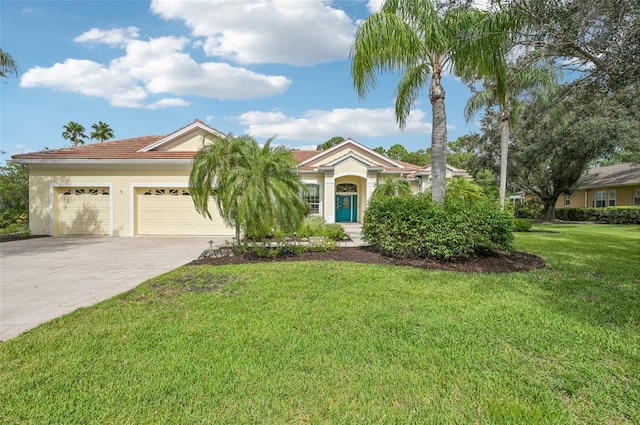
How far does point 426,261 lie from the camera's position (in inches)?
313

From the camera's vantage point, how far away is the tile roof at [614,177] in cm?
2686

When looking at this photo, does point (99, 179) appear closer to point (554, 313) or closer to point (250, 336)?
point (250, 336)

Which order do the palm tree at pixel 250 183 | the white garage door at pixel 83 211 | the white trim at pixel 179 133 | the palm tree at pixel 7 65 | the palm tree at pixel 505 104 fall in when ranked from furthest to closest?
the white trim at pixel 179 133 < the white garage door at pixel 83 211 < the palm tree at pixel 505 104 < the palm tree at pixel 7 65 < the palm tree at pixel 250 183

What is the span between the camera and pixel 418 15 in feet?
26.4

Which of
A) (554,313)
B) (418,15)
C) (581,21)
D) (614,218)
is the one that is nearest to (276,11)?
(418,15)

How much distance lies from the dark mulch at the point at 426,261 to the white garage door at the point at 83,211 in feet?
31.3

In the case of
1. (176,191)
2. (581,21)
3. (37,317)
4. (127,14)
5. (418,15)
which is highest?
(127,14)

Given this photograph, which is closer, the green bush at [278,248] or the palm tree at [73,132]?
the green bush at [278,248]

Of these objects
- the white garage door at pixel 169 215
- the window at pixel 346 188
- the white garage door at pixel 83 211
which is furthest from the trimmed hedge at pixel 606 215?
the white garage door at pixel 83 211

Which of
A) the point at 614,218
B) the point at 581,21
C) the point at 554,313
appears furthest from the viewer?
the point at 614,218

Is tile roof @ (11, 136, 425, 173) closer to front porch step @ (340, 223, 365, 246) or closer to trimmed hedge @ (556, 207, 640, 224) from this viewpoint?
front porch step @ (340, 223, 365, 246)

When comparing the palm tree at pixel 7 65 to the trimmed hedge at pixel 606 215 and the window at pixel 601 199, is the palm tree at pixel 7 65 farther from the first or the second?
the window at pixel 601 199

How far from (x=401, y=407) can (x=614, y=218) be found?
105ft

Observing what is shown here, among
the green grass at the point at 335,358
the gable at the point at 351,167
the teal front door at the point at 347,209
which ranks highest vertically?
the gable at the point at 351,167
